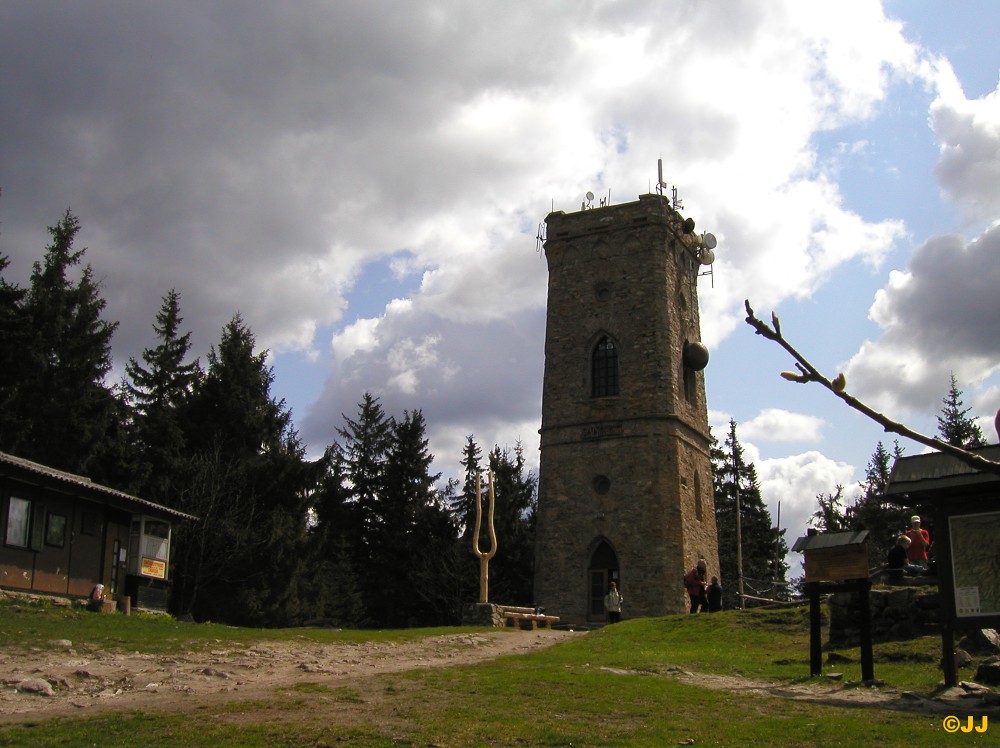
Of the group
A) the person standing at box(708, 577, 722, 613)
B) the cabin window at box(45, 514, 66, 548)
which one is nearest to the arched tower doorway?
the person standing at box(708, 577, 722, 613)

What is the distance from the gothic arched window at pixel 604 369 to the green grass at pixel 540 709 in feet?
55.2

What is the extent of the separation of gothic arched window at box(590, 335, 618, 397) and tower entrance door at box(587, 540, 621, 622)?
517 centimetres

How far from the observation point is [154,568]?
28.9 m

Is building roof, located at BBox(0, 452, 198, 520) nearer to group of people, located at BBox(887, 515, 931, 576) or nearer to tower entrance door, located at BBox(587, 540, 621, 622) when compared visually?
tower entrance door, located at BBox(587, 540, 621, 622)

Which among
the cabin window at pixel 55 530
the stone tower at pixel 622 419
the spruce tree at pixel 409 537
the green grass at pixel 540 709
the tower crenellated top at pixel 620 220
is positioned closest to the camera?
the green grass at pixel 540 709

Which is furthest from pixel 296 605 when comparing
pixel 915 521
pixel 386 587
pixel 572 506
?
pixel 915 521

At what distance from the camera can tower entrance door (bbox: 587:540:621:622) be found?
34.2 m

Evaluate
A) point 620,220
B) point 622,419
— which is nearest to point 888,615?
point 622,419

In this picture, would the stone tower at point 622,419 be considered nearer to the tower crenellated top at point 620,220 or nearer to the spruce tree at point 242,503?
the tower crenellated top at point 620,220

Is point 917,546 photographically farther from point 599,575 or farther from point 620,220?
point 620,220

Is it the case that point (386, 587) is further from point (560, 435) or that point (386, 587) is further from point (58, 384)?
point (58, 384)

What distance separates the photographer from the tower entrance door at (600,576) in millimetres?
34219

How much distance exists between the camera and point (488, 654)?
20109 millimetres

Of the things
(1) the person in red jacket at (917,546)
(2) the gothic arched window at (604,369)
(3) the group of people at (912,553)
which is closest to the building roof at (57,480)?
(2) the gothic arched window at (604,369)
